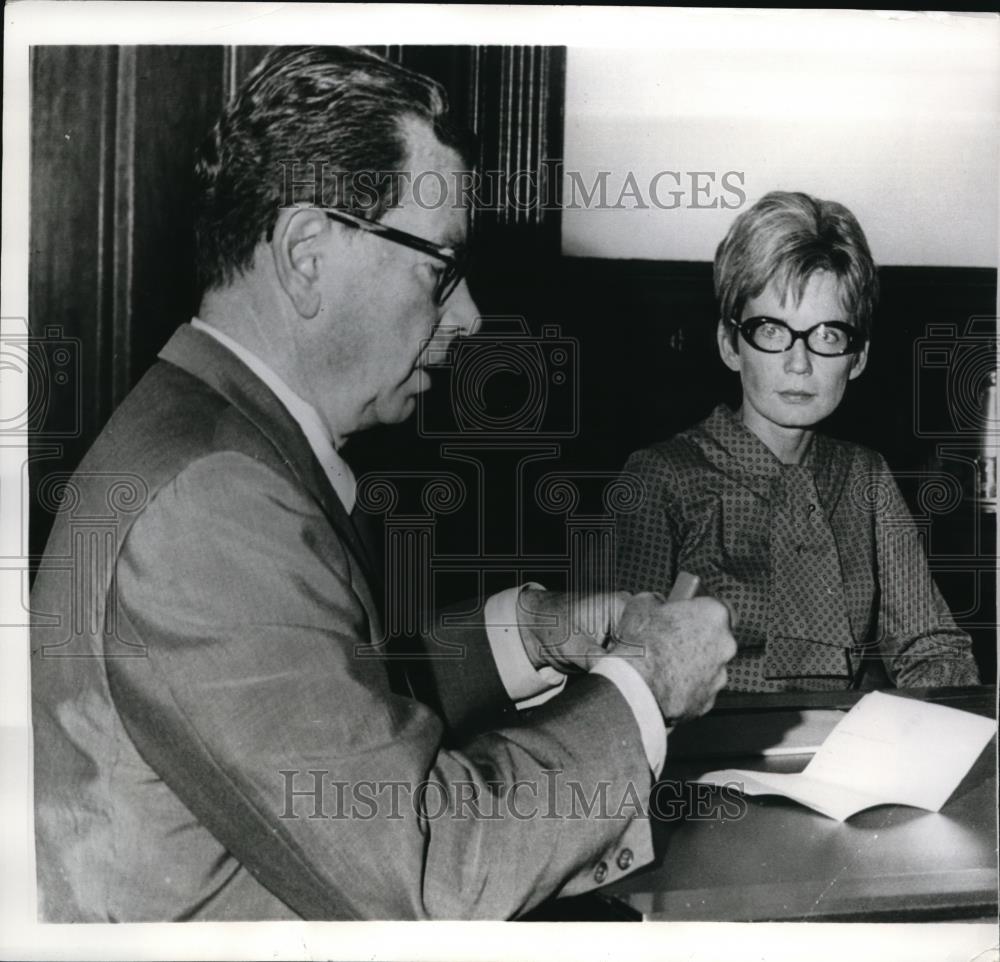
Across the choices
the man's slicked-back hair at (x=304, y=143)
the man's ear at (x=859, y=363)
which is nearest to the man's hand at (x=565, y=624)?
the man's ear at (x=859, y=363)

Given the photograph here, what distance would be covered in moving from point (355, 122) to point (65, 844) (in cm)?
116

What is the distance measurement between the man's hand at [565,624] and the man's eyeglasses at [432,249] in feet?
1.57

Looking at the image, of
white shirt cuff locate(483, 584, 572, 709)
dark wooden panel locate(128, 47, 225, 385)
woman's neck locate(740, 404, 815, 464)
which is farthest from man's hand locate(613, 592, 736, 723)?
dark wooden panel locate(128, 47, 225, 385)

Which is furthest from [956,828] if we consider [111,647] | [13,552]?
[13,552]

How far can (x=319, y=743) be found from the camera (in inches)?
62.9

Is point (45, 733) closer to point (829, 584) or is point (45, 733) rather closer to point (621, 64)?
point (829, 584)

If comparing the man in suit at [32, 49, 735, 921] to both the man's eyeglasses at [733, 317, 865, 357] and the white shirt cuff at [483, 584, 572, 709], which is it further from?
the man's eyeglasses at [733, 317, 865, 357]

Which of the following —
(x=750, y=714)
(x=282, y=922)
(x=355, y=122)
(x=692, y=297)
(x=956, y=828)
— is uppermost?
(x=355, y=122)

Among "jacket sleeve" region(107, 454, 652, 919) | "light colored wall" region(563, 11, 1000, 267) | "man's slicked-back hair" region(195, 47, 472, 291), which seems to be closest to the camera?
"jacket sleeve" region(107, 454, 652, 919)

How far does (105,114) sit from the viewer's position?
1.81 metres

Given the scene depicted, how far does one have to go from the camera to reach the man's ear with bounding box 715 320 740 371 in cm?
179

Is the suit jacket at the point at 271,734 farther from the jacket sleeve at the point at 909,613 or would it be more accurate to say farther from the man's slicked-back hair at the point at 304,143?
the jacket sleeve at the point at 909,613

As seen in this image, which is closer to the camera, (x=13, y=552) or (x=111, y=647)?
(x=111, y=647)

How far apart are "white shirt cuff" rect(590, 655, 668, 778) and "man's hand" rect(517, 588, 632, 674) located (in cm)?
10
